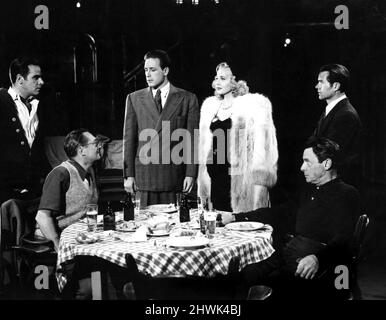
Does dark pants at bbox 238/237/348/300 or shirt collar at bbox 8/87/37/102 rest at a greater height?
shirt collar at bbox 8/87/37/102

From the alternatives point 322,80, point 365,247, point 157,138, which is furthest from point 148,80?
point 365,247

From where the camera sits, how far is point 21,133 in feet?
13.4

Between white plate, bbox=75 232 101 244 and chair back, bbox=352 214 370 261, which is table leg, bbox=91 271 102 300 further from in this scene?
chair back, bbox=352 214 370 261

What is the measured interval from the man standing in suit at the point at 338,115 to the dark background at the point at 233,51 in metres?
0.06

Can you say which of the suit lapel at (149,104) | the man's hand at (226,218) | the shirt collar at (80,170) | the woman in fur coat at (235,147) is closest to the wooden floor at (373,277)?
the woman in fur coat at (235,147)

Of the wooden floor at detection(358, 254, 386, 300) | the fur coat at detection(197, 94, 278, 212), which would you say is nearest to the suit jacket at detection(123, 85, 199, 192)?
the fur coat at detection(197, 94, 278, 212)

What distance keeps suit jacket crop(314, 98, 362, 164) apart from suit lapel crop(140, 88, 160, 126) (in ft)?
4.17

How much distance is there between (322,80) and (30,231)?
256cm

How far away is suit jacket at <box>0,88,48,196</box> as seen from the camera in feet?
13.3

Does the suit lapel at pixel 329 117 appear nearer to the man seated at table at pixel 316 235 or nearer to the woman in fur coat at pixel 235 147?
the man seated at table at pixel 316 235

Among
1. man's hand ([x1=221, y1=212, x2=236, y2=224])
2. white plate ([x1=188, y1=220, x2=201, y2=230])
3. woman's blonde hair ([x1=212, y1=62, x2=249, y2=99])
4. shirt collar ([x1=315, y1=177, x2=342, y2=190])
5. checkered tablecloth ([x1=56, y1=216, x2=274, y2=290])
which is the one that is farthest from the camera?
woman's blonde hair ([x1=212, y1=62, x2=249, y2=99])
